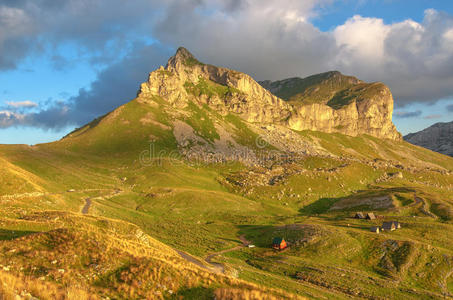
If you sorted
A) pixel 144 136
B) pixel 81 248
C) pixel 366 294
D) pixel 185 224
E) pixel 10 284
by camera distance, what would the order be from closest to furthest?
pixel 10 284, pixel 81 248, pixel 366 294, pixel 185 224, pixel 144 136

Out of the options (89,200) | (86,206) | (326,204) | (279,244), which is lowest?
(326,204)

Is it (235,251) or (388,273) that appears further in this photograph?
(235,251)

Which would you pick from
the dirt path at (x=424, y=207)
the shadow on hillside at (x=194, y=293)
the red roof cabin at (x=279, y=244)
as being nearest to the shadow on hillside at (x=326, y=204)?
the dirt path at (x=424, y=207)

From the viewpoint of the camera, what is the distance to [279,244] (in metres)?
68.6

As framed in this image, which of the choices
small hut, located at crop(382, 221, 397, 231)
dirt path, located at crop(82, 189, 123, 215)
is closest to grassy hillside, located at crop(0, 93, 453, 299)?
dirt path, located at crop(82, 189, 123, 215)

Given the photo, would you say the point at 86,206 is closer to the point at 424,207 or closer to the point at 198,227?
the point at 198,227

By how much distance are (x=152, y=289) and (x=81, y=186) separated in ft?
348

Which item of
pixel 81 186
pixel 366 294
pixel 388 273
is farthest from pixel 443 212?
pixel 81 186

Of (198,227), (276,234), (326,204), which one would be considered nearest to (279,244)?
(276,234)

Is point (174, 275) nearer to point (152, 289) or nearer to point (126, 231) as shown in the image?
point (152, 289)

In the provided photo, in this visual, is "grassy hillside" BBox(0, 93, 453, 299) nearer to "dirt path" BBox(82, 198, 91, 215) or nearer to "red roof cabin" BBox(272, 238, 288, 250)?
"dirt path" BBox(82, 198, 91, 215)

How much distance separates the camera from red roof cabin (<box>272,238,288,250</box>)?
225 feet

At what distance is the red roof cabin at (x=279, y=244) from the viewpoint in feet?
225

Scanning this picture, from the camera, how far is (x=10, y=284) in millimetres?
14414
